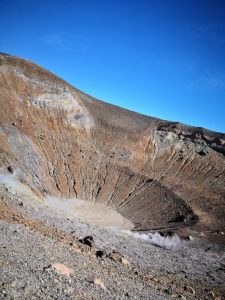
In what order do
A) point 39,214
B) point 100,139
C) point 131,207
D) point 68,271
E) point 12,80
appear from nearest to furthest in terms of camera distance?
point 68,271
point 39,214
point 131,207
point 12,80
point 100,139

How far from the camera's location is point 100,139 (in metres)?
58.7

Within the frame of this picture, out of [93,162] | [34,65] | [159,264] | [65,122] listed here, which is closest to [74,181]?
[93,162]

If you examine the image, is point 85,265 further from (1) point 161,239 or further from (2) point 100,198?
(2) point 100,198

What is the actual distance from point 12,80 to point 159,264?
4036 centimetres

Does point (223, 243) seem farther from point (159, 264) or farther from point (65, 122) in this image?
point (65, 122)

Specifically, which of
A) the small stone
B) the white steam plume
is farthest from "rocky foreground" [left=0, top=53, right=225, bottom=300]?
the white steam plume

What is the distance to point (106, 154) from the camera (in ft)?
183

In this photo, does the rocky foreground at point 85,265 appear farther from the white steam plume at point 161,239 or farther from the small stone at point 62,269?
the white steam plume at point 161,239

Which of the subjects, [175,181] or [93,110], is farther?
[93,110]

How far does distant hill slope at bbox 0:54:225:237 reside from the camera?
138 ft

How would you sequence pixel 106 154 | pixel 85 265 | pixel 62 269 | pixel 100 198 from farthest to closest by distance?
pixel 106 154, pixel 100 198, pixel 85 265, pixel 62 269

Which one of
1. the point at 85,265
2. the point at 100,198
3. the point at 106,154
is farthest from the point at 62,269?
the point at 106,154

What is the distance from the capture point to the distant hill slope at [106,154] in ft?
138

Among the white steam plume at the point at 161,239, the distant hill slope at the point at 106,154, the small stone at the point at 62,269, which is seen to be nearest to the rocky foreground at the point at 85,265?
the small stone at the point at 62,269
